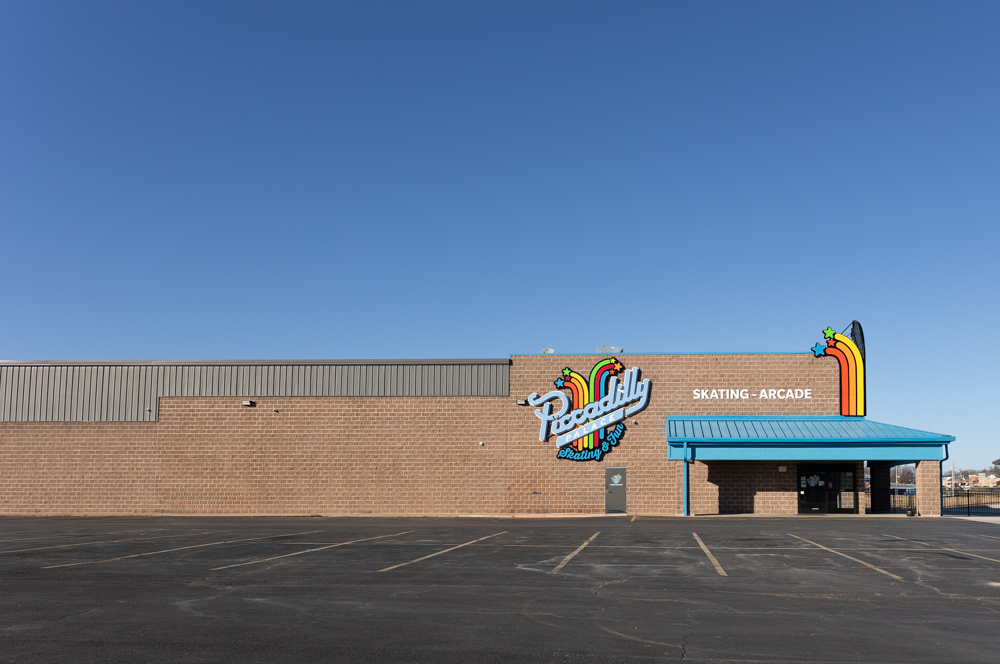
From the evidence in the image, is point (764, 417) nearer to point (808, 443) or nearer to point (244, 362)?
point (808, 443)

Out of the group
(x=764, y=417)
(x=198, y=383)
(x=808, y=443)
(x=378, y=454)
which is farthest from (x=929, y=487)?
(x=198, y=383)

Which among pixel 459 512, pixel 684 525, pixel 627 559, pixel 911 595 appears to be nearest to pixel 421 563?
pixel 627 559

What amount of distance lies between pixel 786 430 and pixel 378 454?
17183 millimetres

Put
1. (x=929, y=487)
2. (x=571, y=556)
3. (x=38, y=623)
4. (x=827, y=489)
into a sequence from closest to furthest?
(x=38, y=623) < (x=571, y=556) < (x=929, y=487) < (x=827, y=489)

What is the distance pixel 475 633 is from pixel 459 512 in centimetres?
2622

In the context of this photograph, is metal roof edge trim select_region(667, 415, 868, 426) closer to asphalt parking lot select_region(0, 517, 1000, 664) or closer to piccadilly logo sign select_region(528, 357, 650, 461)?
piccadilly logo sign select_region(528, 357, 650, 461)

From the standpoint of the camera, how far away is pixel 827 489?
114 feet

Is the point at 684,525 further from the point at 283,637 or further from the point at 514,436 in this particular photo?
the point at 283,637

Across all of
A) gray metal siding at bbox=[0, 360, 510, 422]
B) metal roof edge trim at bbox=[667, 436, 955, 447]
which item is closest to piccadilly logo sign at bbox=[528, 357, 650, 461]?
gray metal siding at bbox=[0, 360, 510, 422]

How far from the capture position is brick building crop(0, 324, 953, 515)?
3453 cm

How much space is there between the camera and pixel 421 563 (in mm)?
16172

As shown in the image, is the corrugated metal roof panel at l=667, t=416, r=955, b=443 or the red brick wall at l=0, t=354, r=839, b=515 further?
the red brick wall at l=0, t=354, r=839, b=515

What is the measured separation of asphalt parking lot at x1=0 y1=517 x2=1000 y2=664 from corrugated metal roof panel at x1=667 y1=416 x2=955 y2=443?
10.2 metres

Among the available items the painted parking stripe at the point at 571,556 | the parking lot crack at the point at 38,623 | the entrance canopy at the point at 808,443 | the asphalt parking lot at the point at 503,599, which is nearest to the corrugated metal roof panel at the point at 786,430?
the entrance canopy at the point at 808,443
